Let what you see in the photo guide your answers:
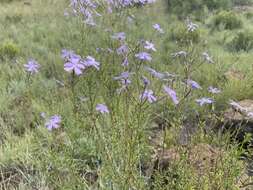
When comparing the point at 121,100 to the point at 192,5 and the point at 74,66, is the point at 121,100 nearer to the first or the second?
the point at 74,66

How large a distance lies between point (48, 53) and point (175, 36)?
1870mm

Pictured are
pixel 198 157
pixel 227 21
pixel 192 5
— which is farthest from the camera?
pixel 192 5

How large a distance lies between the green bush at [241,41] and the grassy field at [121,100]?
0.05ft

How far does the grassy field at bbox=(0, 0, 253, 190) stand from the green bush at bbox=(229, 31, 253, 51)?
0.05ft

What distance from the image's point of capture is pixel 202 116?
3.77 meters

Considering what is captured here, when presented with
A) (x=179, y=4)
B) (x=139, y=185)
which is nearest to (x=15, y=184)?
(x=139, y=185)

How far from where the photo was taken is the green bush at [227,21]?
6948 millimetres

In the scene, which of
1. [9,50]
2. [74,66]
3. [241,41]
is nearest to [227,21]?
[241,41]

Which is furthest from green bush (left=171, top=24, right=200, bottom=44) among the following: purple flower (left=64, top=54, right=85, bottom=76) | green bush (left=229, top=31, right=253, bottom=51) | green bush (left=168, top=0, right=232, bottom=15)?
purple flower (left=64, top=54, right=85, bottom=76)

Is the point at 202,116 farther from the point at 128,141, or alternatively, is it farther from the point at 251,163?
the point at 128,141

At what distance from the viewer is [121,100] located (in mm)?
3158

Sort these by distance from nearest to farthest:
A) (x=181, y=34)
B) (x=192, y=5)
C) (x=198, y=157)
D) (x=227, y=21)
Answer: (x=198, y=157), (x=181, y=34), (x=227, y=21), (x=192, y=5)

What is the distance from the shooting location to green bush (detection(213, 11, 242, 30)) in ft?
22.8

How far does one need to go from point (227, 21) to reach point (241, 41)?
42.5 inches
